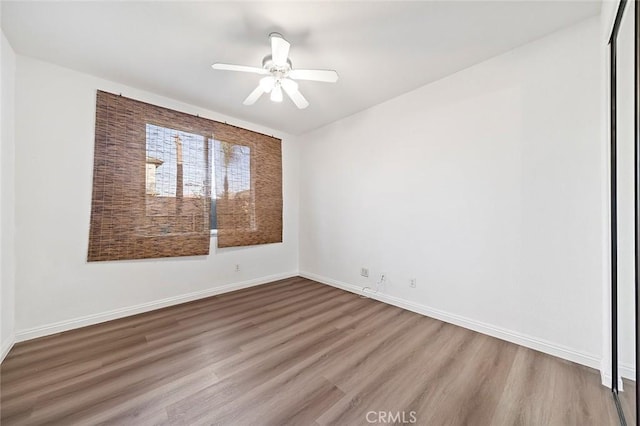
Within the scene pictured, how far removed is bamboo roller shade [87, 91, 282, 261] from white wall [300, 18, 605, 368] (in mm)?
1777

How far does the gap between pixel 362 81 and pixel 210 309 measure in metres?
3.25

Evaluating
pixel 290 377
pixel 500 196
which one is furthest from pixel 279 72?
pixel 290 377

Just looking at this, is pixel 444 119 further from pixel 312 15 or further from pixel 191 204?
pixel 191 204

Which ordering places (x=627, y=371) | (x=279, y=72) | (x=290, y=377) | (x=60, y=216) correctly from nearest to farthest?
(x=627, y=371), (x=290, y=377), (x=279, y=72), (x=60, y=216)

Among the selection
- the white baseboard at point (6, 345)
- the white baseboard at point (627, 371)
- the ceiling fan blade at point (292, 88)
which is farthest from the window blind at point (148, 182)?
the white baseboard at point (627, 371)

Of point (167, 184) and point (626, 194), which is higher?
point (167, 184)

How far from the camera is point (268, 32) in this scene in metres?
1.95

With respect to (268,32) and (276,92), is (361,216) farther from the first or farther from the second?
(268,32)

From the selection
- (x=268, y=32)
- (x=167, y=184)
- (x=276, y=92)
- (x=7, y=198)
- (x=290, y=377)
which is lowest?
(x=290, y=377)

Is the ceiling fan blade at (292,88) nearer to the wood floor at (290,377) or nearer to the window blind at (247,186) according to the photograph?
the window blind at (247,186)

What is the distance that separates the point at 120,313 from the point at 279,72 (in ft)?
10.1

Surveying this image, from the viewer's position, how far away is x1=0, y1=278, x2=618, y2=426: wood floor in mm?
1388

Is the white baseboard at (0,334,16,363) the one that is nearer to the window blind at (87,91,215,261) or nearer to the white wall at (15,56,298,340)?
the white wall at (15,56,298,340)
